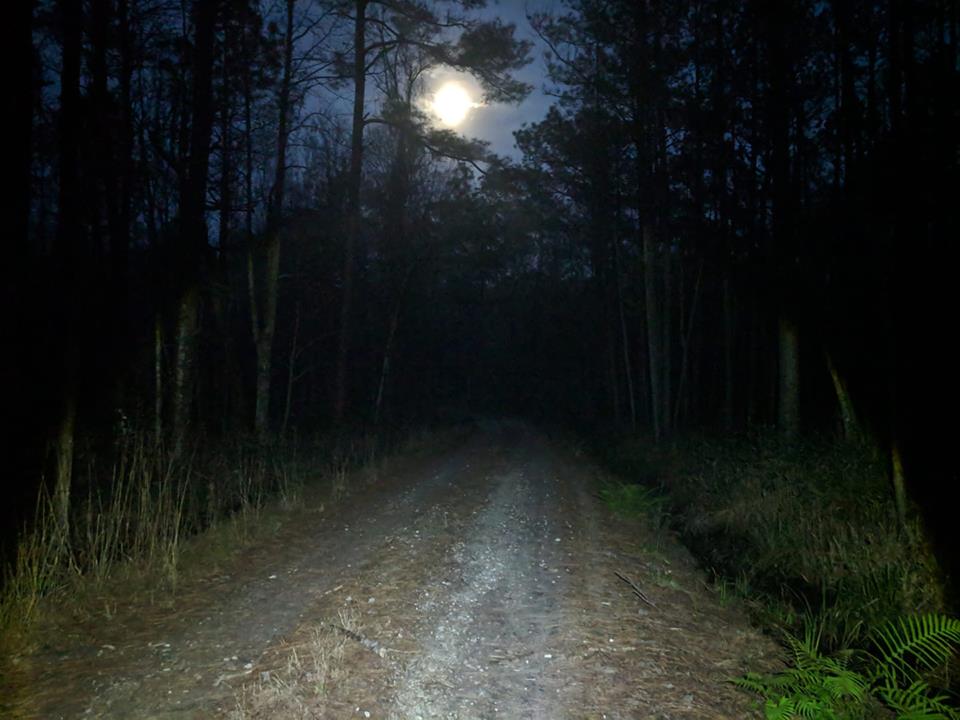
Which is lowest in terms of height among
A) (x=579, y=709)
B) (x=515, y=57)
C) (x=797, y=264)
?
(x=579, y=709)

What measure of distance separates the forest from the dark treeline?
7 cm

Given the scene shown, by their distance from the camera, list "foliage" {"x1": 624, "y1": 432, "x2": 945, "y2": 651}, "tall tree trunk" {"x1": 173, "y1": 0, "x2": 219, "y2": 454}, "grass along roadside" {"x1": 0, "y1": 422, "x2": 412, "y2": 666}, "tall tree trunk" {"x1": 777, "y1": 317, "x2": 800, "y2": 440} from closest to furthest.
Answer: "grass along roadside" {"x1": 0, "y1": 422, "x2": 412, "y2": 666} → "foliage" {"x1": 624, "y1": 432, "x2": 945, "y2": 651} → "tall tree trunk" {"x1": 173, "y1": 0, "x2": 219, "y2": 454} → "tall tree trunk" {"x1": 777, "y1": 317, "x2": 800, "y2": 440}

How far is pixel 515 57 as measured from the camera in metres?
17.5

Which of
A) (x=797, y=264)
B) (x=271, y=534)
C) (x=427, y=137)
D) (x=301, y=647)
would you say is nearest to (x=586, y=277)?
(x=427, y=137)

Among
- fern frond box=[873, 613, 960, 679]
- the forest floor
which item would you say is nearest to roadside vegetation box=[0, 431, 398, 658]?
the forest floor

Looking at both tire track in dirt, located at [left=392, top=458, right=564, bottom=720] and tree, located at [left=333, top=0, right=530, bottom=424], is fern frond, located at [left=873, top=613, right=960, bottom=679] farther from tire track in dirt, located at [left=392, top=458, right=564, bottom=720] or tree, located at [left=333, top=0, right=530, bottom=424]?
tree, located at [left=333, top=0, right=530, bottom=424]

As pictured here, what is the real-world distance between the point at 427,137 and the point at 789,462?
1454 centimetres

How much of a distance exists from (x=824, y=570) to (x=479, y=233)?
19162mm

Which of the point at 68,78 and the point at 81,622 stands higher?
the point at 68,78

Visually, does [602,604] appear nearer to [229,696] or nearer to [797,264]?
[229,696]

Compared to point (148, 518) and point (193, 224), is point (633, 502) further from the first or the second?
point (193, 224)

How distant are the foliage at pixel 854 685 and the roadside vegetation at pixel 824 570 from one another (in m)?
0.01

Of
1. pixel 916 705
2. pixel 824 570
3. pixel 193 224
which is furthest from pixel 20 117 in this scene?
pixel 824 570

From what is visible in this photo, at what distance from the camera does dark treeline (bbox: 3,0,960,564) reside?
20.8ft
